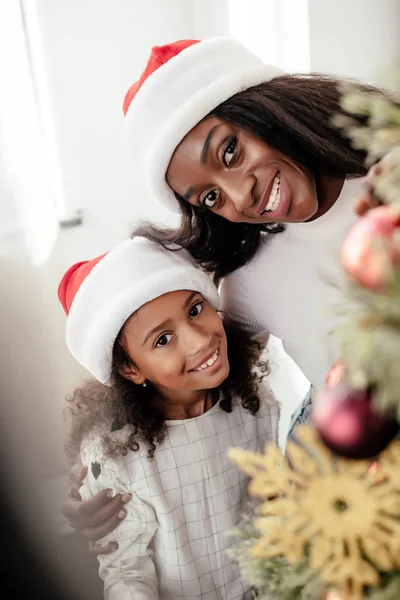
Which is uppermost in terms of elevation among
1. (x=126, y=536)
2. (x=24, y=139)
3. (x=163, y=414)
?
(x=24, y=139)

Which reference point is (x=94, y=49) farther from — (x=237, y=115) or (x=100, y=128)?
(x=237, y=115)

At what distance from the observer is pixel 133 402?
89 cm

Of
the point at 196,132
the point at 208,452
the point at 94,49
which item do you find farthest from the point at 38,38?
the point at 208,452

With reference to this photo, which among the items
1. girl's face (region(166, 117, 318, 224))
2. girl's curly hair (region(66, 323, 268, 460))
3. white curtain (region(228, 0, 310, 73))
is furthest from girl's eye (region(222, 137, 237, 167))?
white curtain (region(228, 0, 310, 73))

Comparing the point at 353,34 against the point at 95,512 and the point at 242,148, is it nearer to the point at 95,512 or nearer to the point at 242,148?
the point at 242,148

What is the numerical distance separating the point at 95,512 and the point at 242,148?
0.53m

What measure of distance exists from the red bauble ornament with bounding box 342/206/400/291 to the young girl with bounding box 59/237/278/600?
49cm

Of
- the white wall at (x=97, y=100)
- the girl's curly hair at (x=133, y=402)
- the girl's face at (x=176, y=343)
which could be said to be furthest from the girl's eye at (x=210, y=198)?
the white wall at (x=97, y=100)

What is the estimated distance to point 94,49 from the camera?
1237 millimetres

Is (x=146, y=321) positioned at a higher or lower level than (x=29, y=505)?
higher

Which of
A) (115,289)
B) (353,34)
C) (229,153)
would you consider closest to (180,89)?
(229,153)

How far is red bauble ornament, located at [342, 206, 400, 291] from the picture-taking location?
0.28 metres

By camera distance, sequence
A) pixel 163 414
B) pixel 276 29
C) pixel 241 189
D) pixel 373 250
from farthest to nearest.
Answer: pixel 276 29 < pixel 163 414 < pixel 241 189 < pixel 373 250

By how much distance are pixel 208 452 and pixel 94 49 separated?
0.88 meters
